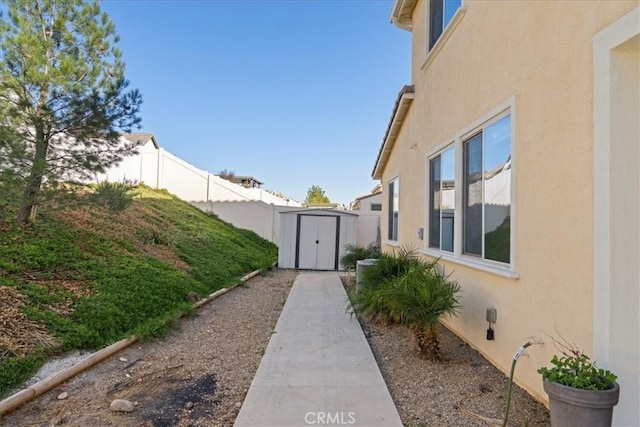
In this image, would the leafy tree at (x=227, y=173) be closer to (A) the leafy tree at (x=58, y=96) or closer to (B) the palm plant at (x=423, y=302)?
(A) the leafy tree at (x=58, y=96)

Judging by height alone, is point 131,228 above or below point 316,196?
below

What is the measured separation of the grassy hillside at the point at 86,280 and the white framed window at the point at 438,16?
6.10 metres

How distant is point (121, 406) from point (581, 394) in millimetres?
3399

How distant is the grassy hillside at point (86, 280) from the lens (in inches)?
162

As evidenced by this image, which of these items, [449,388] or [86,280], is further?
[86,280]

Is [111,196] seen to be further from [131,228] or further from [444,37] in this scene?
[444,37]

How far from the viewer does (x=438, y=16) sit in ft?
20.4

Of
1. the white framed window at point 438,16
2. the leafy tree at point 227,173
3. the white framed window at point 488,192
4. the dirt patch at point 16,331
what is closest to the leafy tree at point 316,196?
the leafy tree at point 227,173

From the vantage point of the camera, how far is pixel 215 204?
1792 cm

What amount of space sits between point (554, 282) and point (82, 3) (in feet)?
24.7

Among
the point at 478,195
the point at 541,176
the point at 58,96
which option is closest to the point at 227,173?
the point at 58,96

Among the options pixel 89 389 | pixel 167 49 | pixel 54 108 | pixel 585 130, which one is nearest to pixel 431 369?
pixel 585 130

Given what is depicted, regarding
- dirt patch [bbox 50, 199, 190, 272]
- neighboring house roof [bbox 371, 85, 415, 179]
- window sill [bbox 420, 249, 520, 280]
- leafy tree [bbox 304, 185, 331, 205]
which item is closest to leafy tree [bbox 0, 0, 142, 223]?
dirt patch [bbox 50, 199, 190, 272]

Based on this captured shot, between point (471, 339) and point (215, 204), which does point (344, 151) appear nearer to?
point (215, 204)
